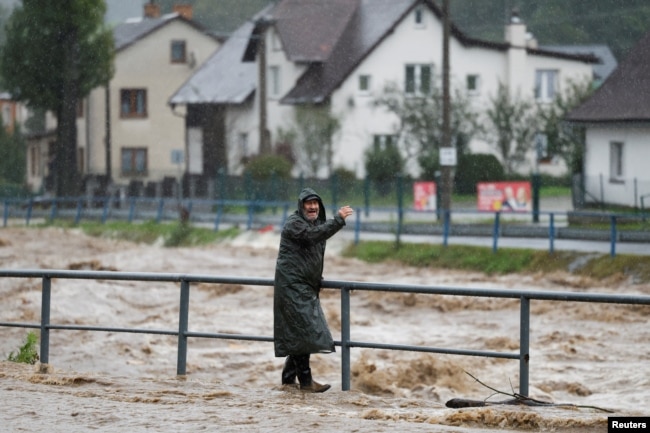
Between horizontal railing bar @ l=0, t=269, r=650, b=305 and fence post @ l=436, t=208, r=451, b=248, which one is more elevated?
horizontal railing bar @ l=0, t=269, r=650, b=305

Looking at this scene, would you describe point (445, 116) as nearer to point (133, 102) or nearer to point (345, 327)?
point (345, 327)

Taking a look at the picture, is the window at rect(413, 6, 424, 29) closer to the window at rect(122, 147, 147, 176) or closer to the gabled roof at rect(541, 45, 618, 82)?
the window at rect(122, 147, 147, 176)

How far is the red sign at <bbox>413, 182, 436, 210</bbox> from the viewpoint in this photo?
4169 cm

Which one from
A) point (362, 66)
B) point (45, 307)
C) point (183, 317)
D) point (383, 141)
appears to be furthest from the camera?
point (362, 66)

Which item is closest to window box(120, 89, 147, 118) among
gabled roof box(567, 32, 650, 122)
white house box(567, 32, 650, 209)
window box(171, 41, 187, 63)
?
window box(171, 41, 187, 63)

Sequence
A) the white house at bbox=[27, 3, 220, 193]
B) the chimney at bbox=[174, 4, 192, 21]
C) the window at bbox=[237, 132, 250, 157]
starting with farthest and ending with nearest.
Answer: the chimney at bbox=[174, 4, 192, 21], the white house at bbox=[27, 3, 220, 193], the window at bbox=[237, 132, 250, 157]

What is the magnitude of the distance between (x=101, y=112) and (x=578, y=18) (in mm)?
25189

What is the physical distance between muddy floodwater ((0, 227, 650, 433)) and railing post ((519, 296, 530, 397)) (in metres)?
0.23

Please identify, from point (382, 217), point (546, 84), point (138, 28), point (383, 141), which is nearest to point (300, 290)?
point (382, 217)

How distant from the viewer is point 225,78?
6825cm

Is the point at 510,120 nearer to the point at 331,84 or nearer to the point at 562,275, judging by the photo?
the point at 331,84

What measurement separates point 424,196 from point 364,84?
18.5 meters

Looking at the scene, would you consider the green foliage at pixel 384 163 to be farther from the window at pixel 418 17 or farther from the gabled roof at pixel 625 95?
the gabled roof at pixel 625 95

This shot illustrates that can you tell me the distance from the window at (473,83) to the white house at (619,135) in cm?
1632
